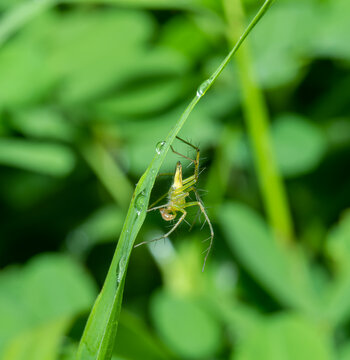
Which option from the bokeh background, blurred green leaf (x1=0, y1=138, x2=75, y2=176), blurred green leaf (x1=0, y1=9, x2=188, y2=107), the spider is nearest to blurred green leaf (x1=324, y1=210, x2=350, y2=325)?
the bokeh background

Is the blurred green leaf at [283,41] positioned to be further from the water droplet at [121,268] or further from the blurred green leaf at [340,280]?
the water droplet at [121,268]

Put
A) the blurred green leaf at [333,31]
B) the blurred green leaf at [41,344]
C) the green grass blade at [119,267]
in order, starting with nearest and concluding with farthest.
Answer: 1. the green grass blade at [119,267]
2. the blurred green leaf at [41,344]
3. the blurred green leaf at [333,31]

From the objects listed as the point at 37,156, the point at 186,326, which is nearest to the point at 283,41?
the point at 37,156

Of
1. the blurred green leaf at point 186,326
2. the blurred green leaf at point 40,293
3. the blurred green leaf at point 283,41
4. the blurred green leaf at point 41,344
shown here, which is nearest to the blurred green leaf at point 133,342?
the blurred green leaf at point 41,344

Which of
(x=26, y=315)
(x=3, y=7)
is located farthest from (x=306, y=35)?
(x=26, y=315)

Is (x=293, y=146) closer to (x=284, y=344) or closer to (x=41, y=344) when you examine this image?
(x=284, y=344)
